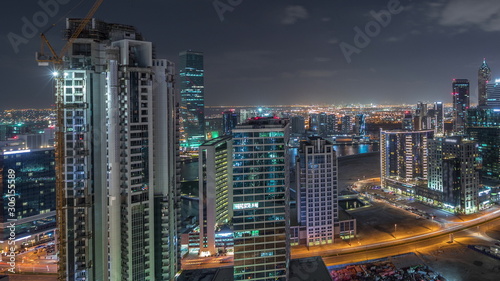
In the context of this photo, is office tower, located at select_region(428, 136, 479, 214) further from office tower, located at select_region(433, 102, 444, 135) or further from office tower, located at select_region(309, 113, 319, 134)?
office tower, located at select_region(309, 113, 319, 134)

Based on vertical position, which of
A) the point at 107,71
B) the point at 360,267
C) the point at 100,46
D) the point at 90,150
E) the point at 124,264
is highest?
the point at 100,46

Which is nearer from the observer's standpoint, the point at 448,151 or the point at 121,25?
the point at 121,25

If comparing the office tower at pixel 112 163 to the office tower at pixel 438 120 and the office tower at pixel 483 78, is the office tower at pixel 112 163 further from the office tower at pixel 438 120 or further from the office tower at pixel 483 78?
the office tower at pixel 483 78

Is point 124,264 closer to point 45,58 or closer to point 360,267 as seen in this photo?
point 45,58

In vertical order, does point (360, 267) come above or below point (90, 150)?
below

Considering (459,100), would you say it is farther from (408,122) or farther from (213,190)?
(213,190)

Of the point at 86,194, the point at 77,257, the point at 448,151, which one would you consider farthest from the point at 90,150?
the point at 448,151
